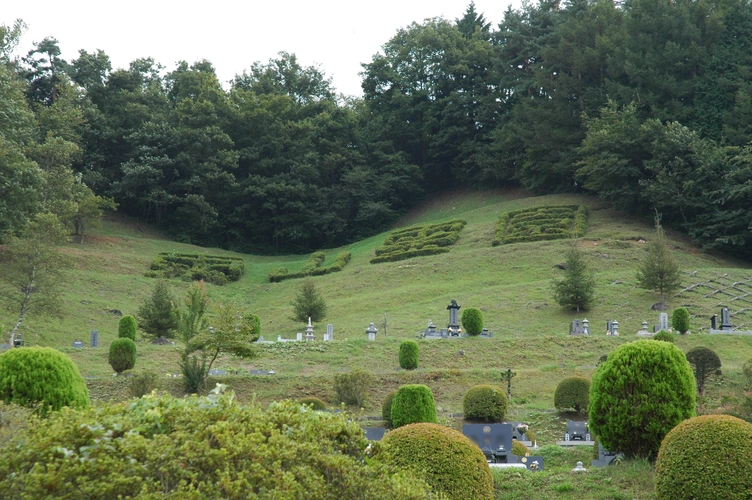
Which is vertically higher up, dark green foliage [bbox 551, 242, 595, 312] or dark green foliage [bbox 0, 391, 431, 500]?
dark green foliage [bbox 551, 242, 595, 312]

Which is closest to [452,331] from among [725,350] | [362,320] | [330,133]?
[362,320]

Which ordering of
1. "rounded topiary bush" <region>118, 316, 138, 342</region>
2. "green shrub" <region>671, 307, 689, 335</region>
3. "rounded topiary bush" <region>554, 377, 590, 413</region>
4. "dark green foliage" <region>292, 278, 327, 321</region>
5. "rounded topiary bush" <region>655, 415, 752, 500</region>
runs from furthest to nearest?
"dark green foliage" <region>292, 278, 327, 321</region> < "green shrub" <region>671, 307, 689, 335</region> < "rounded topiary bush" <region>118, 316, 138, 342</region> < "rounded topiary bush" <region>554, 377, 590, 413</region> < "rounded topiary bush" <region>655, 415, 752, 500</region>

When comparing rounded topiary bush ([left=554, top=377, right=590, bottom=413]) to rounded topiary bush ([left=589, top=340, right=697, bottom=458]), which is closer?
rounded topiary bush ([left=589, top=340, right=697, bottom=458])

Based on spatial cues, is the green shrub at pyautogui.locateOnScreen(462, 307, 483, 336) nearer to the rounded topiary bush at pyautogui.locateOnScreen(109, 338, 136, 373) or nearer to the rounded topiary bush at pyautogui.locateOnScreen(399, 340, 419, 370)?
the rounded topiary bush at pyautogui.locateOnScreen(399, 340, 419, 370)

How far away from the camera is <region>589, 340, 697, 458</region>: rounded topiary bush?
36.8 ft

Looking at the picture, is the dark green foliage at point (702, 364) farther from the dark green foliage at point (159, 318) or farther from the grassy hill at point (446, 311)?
the dark green foliage at point (159, 318)

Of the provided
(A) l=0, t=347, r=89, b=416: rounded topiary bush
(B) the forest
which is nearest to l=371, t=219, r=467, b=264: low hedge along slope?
(B) the forest

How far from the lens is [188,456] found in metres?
5.41

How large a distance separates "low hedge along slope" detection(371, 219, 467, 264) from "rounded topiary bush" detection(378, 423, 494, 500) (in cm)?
3331

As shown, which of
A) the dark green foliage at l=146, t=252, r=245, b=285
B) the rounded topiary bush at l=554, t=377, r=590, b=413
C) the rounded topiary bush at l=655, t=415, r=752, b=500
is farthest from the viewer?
the dark green foliage at l=146, t=252, r=245, b=285

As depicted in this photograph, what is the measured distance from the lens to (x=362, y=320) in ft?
104

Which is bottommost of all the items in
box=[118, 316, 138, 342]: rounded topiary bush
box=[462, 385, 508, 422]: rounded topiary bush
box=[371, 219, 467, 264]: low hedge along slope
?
box=[462, 385, 508, 422]: rounded topiary bush

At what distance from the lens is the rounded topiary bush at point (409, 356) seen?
22.6 m

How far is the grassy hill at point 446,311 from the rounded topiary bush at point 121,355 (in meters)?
0.57
